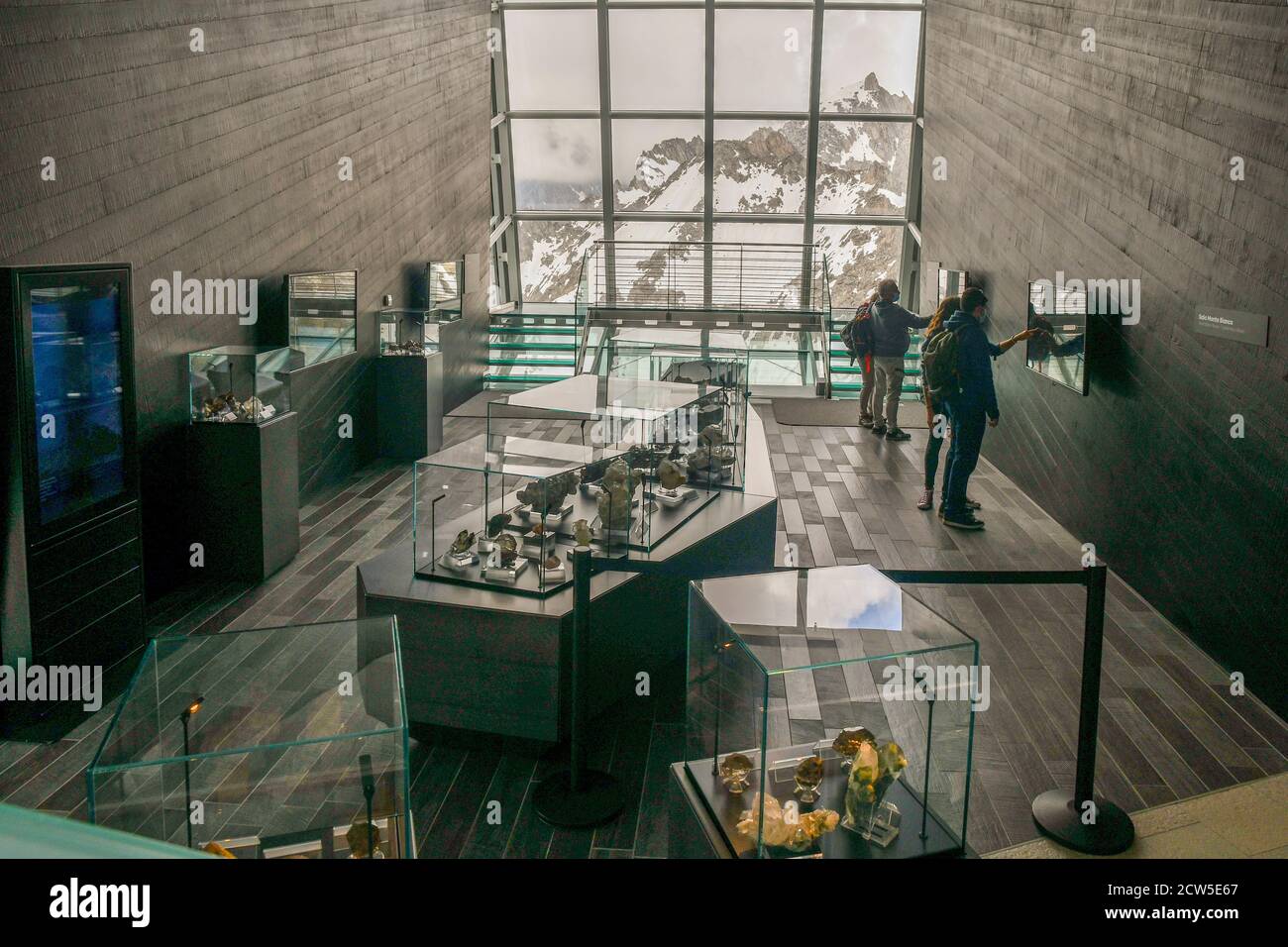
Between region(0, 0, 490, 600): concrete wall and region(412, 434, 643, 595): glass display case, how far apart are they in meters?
2.27

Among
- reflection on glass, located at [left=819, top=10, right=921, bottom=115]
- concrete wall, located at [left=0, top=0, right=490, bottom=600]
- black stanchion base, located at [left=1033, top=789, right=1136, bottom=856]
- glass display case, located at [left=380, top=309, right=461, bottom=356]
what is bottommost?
black stanchion base, located at [left=1033, top=789, right=1136, bottom=856]

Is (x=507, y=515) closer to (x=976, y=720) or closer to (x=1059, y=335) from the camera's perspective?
(x=976, y=720)

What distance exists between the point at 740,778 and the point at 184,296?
5.04 meters

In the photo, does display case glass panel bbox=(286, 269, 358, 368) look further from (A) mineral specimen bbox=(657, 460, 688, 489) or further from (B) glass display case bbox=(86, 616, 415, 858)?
(B) glass display case bbox=(86, 616, 415, 858)

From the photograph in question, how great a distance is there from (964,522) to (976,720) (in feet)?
10.2

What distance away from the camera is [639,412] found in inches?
209

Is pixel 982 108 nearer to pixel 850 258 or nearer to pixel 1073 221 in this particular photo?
pixel 1073 221

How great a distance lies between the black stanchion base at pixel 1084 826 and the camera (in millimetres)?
3416

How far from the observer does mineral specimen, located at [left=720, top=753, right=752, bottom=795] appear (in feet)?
8.10

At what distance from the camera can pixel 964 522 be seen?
7328 millimetres
